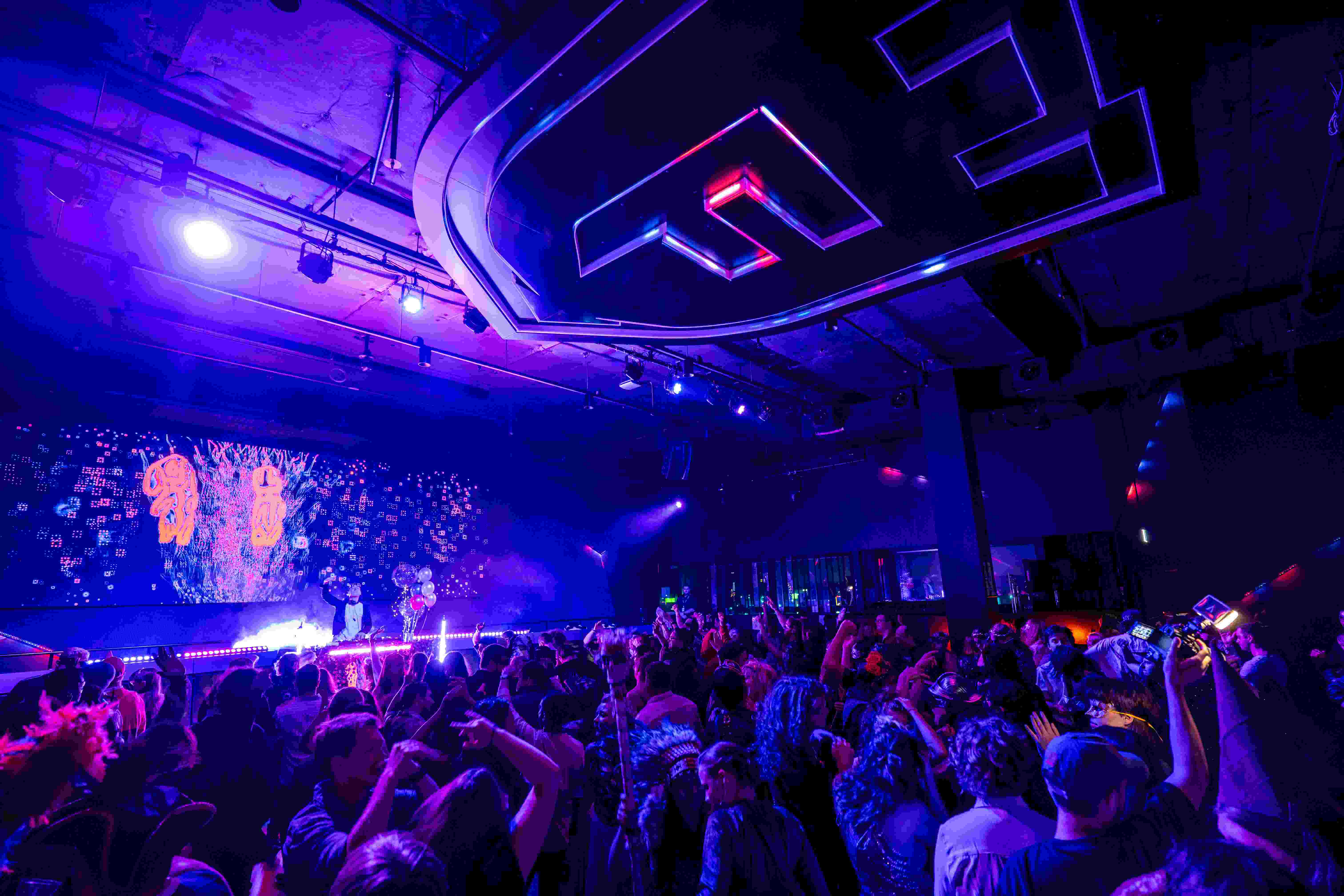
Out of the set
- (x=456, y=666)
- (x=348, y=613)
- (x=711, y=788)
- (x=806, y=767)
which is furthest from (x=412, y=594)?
(x=711, y=788)

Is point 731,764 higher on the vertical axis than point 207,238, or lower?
lower

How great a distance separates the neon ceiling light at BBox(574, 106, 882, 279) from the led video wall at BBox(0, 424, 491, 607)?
Result: 776 centimetres

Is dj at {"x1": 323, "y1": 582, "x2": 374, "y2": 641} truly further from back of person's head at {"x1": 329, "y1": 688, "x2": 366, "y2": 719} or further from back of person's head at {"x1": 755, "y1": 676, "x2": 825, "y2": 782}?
back of person's head at {"x1": 755, "y1": 676, "x2": 825, "y2": 782}

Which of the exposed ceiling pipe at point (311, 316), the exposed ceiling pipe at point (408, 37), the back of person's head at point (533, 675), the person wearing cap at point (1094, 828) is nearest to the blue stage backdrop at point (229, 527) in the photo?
the exposed ceiling pipe at point (311, 316)

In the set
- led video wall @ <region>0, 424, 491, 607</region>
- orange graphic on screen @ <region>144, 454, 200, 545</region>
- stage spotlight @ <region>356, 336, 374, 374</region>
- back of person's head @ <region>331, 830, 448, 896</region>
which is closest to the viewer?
back of person's head @ <region>331, 830, 448, 896</region>

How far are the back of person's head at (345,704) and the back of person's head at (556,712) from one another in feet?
2.42

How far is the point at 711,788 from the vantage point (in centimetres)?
185

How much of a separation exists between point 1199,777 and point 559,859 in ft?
6.30

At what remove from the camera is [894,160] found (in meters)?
4.23

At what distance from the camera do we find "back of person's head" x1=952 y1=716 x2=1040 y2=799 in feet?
5.52

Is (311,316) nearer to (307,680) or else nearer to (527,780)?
(307,680)

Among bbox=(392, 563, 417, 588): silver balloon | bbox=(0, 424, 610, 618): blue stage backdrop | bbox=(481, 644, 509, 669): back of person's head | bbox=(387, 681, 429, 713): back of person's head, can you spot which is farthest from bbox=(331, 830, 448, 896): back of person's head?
bbox=(392, 563, 417, 588): silver balloon

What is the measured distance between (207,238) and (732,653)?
6022mm

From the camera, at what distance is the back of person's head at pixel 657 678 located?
3207 mm
